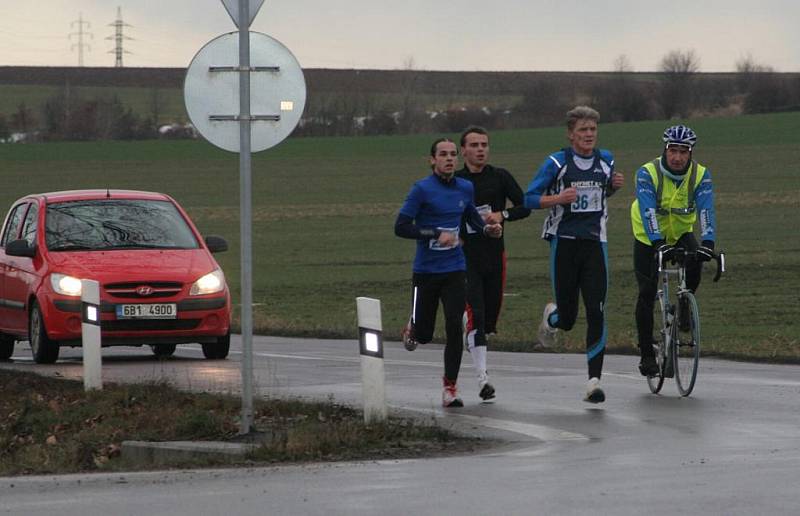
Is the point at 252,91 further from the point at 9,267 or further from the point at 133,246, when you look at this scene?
the point at 9,267

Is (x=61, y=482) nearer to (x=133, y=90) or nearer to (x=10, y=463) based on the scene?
(x=10, y=463)

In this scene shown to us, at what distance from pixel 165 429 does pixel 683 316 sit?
12.8 ft

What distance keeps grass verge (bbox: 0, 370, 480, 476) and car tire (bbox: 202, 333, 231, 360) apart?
3014 mm

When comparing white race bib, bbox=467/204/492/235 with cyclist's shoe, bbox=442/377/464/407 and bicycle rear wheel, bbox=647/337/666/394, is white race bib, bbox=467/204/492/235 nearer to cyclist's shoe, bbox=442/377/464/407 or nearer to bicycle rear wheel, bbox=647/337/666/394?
cyclist's shoe, bbox=442/377/464/407

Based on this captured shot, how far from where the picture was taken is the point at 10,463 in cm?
1134

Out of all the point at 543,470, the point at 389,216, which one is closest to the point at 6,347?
the point at 543,470

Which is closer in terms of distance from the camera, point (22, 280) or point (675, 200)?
point (675, 200)

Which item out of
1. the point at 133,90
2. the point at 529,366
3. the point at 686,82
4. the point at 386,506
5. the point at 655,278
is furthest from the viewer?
the point at 133,90

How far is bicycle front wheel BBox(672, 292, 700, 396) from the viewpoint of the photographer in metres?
13.5

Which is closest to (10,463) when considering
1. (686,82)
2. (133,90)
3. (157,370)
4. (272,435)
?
(272,435)

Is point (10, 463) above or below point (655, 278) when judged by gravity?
below

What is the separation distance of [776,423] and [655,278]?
8.68 ft

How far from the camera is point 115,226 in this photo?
18766 mm

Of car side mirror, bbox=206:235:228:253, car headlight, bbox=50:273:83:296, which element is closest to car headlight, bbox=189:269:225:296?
car side mirror, bbox=206:235:228:253
